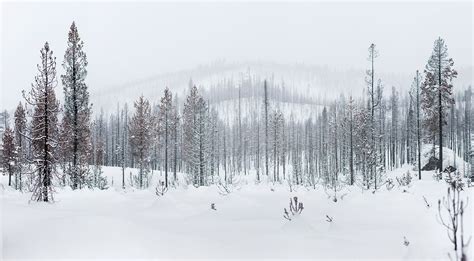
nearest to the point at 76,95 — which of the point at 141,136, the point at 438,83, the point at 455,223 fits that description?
the point at 141,136

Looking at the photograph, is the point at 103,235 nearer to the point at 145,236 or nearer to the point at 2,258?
the point at 145,236

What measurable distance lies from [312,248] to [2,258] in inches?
242

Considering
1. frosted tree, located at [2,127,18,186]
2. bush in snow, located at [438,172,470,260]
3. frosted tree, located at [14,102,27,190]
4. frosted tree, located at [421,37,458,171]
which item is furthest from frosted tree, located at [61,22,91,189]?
frosted tree, located at [421,37,458,171]

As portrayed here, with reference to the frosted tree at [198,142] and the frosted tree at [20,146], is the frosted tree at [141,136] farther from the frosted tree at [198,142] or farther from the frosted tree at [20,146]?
the frosted tree at [20,146]

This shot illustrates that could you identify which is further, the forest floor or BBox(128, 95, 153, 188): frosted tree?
BBox(128, 95, 153, 188): frosted tree

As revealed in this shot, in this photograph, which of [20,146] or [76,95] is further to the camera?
[20,146]

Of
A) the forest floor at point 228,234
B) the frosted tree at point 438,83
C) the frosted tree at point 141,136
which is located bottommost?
the forest floor at point 228,234

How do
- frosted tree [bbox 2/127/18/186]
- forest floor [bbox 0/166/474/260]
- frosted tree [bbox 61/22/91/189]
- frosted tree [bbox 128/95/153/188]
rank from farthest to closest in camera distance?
frosted tree [bbox 2/127/18/186] < frosted tree [bbox 128/95/153/188] < frosted tree [bbox 61/22/91/189] < forest floor [bbox 0/166/474/260]

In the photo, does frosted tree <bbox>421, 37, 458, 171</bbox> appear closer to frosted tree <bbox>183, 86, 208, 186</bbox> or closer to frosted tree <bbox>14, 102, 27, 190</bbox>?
frosted tree <bbox>183, 86, 208, 186</bbox>

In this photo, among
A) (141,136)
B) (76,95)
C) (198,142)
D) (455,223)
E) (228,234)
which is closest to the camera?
(228,234)

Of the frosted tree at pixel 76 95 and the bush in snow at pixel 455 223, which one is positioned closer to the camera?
the bush in snow at pixel 455 223

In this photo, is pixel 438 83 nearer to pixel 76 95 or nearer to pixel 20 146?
pixel 76 95

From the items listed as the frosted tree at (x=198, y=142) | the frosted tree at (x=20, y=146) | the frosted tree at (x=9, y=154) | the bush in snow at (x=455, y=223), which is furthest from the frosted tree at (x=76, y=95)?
the bush in snow at (x=455, y=223)

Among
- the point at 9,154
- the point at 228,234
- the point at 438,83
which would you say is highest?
the point at 438,83
